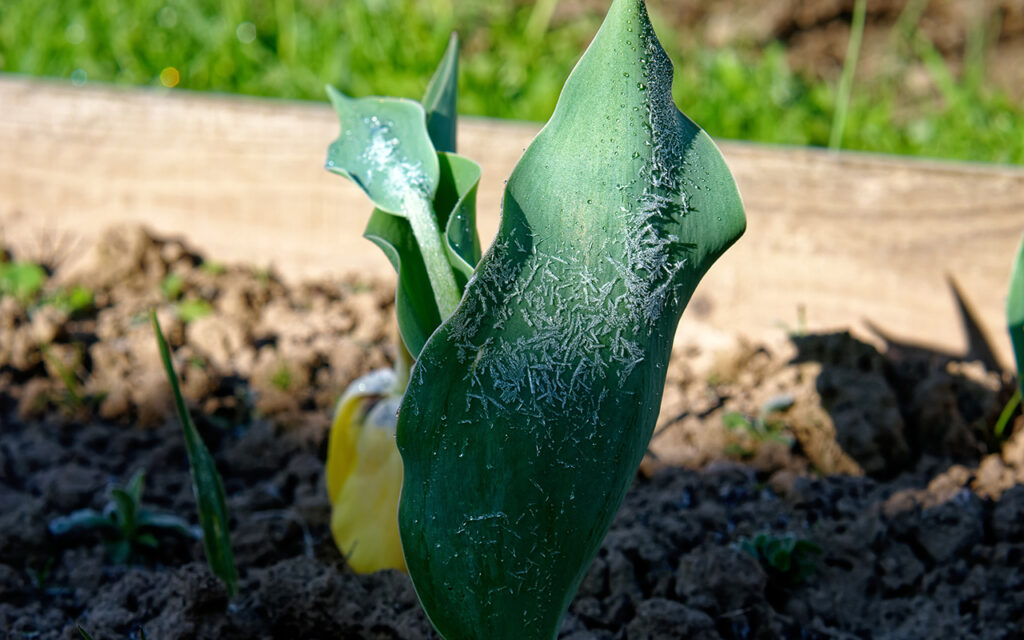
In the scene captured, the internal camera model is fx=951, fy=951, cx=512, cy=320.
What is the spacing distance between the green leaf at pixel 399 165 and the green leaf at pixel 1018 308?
0.68 m

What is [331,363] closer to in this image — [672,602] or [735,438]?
[735,438]

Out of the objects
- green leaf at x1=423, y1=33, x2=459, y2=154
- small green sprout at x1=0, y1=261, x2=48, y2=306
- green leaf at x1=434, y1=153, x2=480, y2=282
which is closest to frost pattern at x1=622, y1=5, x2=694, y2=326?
green leaf at x1=434, y1=153, x2=480, y2=282

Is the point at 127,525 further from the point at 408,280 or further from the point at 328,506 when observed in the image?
the point at 408,280

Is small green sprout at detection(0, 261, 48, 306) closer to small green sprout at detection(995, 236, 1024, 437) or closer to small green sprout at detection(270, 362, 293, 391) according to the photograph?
small green sprout at detection(270, 362, 293, 391)

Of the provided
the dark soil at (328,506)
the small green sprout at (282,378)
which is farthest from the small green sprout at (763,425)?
the small green sprout at (282,378)

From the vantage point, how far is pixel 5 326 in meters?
1.81

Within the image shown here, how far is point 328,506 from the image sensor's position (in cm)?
135

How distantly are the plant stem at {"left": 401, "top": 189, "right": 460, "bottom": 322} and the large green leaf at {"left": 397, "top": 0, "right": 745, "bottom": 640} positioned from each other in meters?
0.10

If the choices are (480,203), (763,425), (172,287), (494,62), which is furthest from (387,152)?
(494,62)

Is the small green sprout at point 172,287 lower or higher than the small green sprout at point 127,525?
higher

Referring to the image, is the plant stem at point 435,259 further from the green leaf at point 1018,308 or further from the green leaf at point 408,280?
the green leaf at point 1018,308

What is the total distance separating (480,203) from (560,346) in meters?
1.32

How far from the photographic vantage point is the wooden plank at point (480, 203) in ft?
→ 6.02

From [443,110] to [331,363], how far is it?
0.86 meters
